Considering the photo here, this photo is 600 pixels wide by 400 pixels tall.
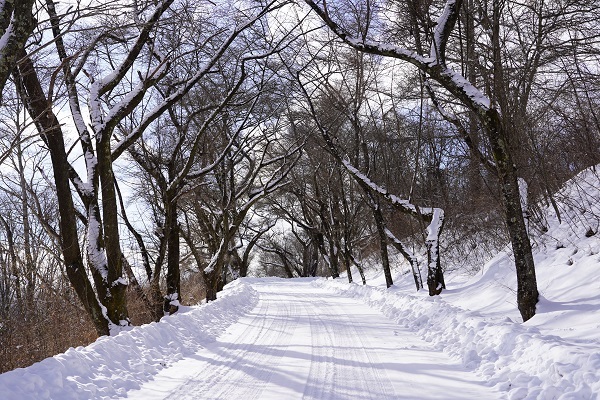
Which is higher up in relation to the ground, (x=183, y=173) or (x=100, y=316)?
(x=183, y=173)

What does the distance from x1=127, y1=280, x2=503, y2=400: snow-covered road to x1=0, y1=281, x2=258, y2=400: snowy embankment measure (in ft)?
0.84

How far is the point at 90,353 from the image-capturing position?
5949 mm

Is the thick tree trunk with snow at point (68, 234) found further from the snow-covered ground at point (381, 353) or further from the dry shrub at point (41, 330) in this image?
the snow-covered ground at point (381, 353)

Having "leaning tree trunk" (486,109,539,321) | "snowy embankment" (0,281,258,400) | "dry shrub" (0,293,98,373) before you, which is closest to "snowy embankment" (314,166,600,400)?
"leaning tree trunk" (486,109,539,321)

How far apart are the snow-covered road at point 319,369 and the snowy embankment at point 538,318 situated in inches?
13.2

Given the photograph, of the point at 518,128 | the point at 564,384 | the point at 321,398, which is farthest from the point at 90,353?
the point at 518,128

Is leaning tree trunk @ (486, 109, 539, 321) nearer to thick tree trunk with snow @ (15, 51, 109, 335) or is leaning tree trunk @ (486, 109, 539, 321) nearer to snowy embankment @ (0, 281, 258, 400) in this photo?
snowy embankment @ (0, 281, 258, 400)

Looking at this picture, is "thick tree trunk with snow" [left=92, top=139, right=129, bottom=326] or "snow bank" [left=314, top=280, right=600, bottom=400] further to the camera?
"thick tree trunk with snow" [left=92, top=139, right=129, bottom=326]

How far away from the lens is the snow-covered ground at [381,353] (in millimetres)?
4809

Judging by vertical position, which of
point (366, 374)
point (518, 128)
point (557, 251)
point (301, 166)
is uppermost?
point (301, 166)

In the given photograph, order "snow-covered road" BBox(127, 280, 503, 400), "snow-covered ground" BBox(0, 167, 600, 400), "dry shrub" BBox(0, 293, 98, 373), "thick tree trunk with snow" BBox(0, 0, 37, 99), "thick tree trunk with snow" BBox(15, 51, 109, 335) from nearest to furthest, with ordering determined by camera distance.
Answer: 1. "thick tree trunk with snow" BBox(0, 0, 37, 99)
2. "snow-covered ground" BBox(0, 167, 600, 400)
3. "snow-covered road" BBox(127, 280, 503, 400)
4. "dry shrub" BBox(0, 293, 98, 373)
5. "thick tree trunk with snow" BBox(15, 51, 109, 335)

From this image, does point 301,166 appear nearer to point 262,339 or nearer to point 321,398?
point 262,339

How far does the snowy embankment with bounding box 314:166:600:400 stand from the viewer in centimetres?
454

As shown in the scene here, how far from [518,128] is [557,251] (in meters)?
3.98
